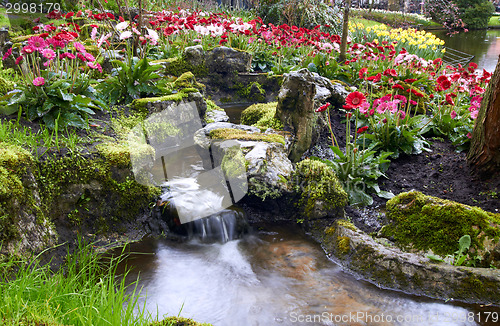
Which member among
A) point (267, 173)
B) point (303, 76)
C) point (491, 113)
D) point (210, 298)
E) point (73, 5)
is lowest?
point (210, 298)

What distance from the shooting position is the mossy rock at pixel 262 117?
562 centimetres

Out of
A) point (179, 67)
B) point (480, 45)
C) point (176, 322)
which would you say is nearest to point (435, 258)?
point (176, 322)

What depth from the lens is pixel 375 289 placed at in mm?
3189

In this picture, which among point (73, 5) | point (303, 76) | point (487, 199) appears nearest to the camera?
point (487, 199)

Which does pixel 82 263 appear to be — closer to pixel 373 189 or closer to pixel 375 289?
pixel 375 289

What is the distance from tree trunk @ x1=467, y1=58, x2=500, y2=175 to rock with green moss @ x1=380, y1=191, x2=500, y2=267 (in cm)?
120

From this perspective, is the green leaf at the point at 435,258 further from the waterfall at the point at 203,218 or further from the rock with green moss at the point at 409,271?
the waterfall at the point at 203,218

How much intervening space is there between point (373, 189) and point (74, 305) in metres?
3.71

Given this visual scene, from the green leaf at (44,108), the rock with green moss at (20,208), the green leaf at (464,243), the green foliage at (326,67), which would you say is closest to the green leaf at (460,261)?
the green leaf at (464,243)

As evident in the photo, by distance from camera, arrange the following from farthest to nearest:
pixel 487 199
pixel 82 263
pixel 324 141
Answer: pixel 324 141 < pixel 487 199 < pixel 82 263

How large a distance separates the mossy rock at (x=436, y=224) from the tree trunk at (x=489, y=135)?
46.5 inches

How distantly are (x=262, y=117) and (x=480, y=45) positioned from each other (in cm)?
1889

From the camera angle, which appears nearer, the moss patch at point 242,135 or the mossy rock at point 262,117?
the moss patch at point 242,135

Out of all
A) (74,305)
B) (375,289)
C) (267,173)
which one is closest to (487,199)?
(375,289)
